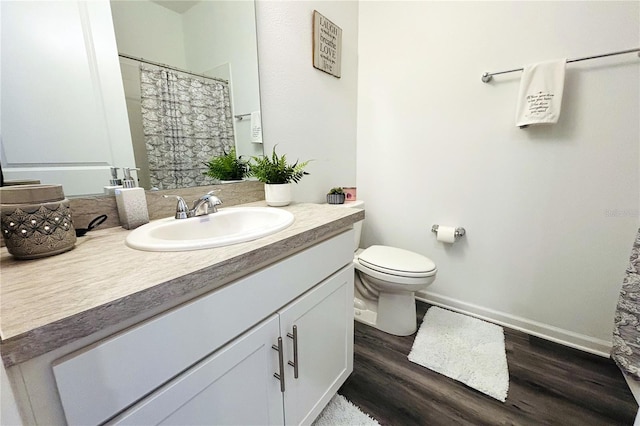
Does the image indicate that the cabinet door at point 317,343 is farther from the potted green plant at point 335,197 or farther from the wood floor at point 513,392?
the potted green plant at point 335,197

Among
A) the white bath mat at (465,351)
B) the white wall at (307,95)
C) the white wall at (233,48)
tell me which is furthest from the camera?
the white wall at (307,95)

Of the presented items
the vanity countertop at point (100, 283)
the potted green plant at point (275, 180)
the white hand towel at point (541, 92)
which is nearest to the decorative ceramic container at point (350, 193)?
the potted green plant at point (275, 180)

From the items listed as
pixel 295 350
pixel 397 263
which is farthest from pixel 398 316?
pixel 295 350

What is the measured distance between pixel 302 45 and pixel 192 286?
1471 millimetres

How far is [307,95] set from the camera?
5.08 ft

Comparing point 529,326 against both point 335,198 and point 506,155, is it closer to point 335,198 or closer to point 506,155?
point 506,155

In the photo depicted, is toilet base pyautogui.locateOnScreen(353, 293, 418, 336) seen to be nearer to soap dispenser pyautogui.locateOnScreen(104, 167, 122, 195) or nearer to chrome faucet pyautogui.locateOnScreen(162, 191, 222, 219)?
chrome faucet pyautogui.locateOnScreen(162, 191, 222, 219)

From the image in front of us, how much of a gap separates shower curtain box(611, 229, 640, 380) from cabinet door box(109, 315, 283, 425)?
1.49 metres

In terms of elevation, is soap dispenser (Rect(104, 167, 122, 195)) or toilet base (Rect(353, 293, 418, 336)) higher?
soap dispenser (Rect(104, 167, 122, 195))

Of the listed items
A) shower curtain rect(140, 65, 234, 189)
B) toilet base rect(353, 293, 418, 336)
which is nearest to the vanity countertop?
shower curtain rect(140, 65, 234, 189)

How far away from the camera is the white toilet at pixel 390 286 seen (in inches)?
55.6

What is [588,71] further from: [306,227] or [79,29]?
[79,29]

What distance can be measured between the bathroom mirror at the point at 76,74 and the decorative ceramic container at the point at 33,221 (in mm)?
225

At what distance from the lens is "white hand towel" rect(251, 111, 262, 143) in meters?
1.32
